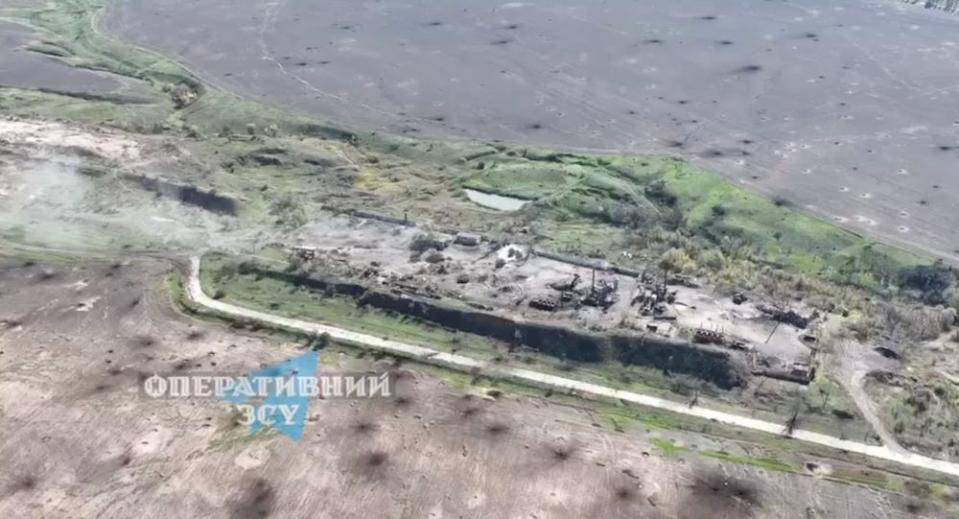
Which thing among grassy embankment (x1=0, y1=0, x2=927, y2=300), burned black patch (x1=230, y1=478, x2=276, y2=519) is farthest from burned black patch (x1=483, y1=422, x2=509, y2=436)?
grassy embankment (x1=0, y1=0, x2=927, y2=300)

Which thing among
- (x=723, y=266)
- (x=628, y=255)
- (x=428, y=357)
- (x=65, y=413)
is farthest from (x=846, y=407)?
(x=65, y=413)

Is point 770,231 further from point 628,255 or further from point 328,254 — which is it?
point 328,254

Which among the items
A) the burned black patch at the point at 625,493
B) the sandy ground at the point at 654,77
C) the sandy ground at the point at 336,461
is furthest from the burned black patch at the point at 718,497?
the sandy ground at the point at 654,77

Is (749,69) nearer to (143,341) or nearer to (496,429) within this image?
(496,429)

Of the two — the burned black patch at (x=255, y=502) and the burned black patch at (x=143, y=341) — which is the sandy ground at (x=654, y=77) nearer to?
the burned black patch at (x=143, y=341)

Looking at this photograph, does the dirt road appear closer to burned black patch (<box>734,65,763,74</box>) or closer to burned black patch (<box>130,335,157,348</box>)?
burned black patch (<box>130,335,157,348</box>)

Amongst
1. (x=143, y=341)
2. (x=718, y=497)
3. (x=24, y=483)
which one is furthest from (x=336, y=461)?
(x=718, y=497)
